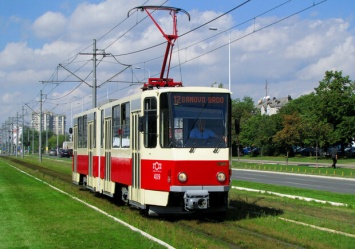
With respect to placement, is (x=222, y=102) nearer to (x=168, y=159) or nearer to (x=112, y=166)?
(x=168, y=159)

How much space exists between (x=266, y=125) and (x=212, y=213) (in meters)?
68.9

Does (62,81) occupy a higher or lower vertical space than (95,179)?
Result: higher

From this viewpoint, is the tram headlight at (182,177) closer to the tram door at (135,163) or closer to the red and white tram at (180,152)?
the red and white tram at (180,152)

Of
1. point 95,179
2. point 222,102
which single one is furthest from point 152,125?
point 95,179

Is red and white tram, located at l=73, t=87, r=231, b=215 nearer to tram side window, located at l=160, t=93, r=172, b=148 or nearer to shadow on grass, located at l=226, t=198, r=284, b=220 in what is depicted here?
tram side window, located at l=160, t=93, r=172, b=148

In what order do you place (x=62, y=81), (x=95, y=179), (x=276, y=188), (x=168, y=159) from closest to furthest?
(x=168, y=159)
(x=95, y=179)
(x=276, y=188)
(x=62, y=81)

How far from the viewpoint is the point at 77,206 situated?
1714 centimetres

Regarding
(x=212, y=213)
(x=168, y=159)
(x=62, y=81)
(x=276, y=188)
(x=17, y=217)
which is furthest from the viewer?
(x=62, y=81)

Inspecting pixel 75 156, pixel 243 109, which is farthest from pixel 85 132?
pixel 243 109

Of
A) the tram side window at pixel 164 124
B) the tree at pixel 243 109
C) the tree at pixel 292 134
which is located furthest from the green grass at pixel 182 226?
the tree at pixel 243 109

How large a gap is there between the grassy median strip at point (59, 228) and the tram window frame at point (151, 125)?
2.16 m

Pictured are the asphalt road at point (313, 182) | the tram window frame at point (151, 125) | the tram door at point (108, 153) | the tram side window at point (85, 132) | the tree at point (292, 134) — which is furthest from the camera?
the tree at point (292, 134)

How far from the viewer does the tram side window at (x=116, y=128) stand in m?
17.2

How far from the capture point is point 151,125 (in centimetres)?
1402
